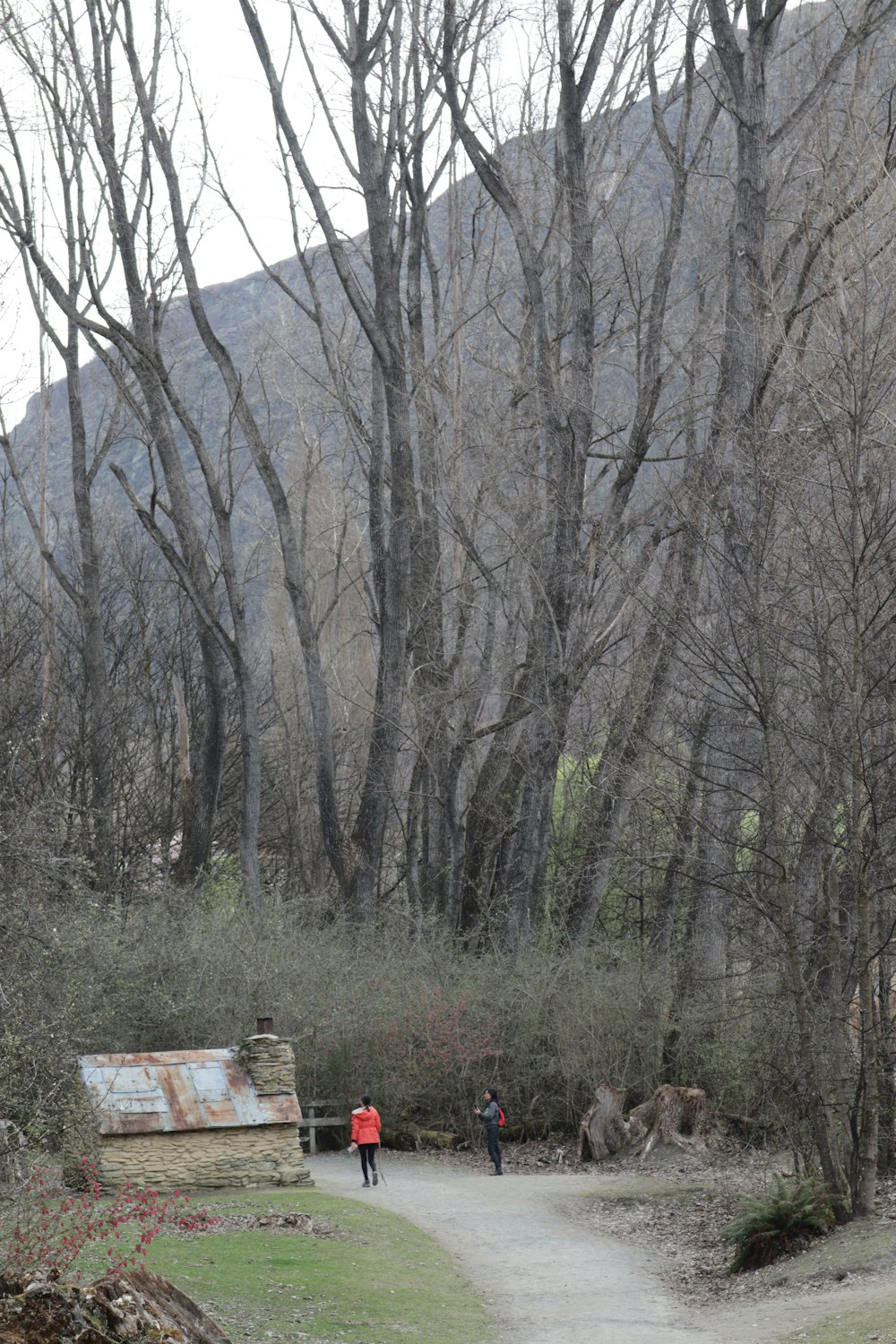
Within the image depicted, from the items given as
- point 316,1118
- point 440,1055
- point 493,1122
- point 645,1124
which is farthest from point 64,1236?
point 316,1118

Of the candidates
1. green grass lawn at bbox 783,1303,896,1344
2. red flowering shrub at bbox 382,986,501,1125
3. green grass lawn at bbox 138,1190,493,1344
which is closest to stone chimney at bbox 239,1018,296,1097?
green grass lawn at bbox 138,1190,493,1344

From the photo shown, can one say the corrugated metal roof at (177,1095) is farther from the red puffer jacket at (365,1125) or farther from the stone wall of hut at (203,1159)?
the red puffer jacket at (365,1125)

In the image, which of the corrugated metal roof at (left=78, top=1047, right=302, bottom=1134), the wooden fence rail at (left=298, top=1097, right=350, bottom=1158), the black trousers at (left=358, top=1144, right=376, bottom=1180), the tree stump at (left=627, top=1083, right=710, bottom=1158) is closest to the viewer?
the corrugated metal roof at (left=78, top=1047, right=302, bottom=1134)

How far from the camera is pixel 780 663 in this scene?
42.1 feet

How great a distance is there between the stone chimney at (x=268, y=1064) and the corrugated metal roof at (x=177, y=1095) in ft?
0.27

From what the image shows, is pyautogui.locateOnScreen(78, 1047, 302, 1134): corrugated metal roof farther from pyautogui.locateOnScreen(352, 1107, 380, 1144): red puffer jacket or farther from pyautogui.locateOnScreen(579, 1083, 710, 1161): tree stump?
pyautogui.locateOnScreen(579, 1083, 710, 1161): tree stump

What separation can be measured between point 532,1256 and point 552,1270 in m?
0.61

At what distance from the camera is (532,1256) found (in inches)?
494

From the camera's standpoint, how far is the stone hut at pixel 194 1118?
14.8 meters

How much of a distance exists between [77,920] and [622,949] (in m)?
9.04

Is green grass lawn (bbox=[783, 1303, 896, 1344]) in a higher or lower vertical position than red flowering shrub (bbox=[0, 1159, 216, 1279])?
lower

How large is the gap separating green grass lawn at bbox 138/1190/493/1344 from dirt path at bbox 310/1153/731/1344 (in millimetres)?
348

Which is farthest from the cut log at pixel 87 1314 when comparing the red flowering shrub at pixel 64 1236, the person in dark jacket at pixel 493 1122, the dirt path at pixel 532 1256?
the person in dark jacket at pixel 493 1122

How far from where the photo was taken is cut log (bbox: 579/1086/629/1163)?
18219 mm
